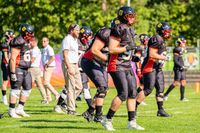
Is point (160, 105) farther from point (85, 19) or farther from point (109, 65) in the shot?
point (85, 19)

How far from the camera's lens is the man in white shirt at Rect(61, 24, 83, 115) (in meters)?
17.2

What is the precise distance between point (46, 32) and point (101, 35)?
41.5m

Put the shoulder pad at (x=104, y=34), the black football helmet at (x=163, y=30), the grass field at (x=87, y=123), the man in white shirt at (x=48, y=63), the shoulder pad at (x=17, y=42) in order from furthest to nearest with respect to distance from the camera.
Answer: the man in white shirt at (x=48, y=63) → the black football helmet at (x=163, y=30) → the shoulder pad at (x=17, y=42) → the shoulder pad at (x=104, y=34) → the grass field at (x=87, y=123)

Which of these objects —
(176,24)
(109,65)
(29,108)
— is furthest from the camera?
(176,24)

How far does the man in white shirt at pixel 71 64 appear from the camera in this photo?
678 inches

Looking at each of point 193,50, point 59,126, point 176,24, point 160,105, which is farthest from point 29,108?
point 176,24

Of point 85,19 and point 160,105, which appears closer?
point 160,105

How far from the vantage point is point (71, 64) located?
17.3 m

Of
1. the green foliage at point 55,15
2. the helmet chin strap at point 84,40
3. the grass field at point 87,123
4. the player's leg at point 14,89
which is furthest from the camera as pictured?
the green foliage at point 55,15

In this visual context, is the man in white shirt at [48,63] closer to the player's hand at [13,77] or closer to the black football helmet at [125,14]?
the player's hand at [13,77]

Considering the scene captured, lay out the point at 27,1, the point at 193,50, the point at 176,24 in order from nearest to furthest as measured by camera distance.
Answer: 1. the point at 193,50
2. the point at 27,1
3. the point at 176,24

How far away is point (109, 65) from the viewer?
45.2 feet

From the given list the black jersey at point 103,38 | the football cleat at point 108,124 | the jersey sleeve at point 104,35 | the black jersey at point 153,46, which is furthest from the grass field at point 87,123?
the jersey sleeve at point 104,35

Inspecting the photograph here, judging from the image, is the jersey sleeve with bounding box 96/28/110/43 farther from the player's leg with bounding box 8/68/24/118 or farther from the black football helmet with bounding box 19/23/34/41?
the player's leg with bounding box 8/68/24/118
